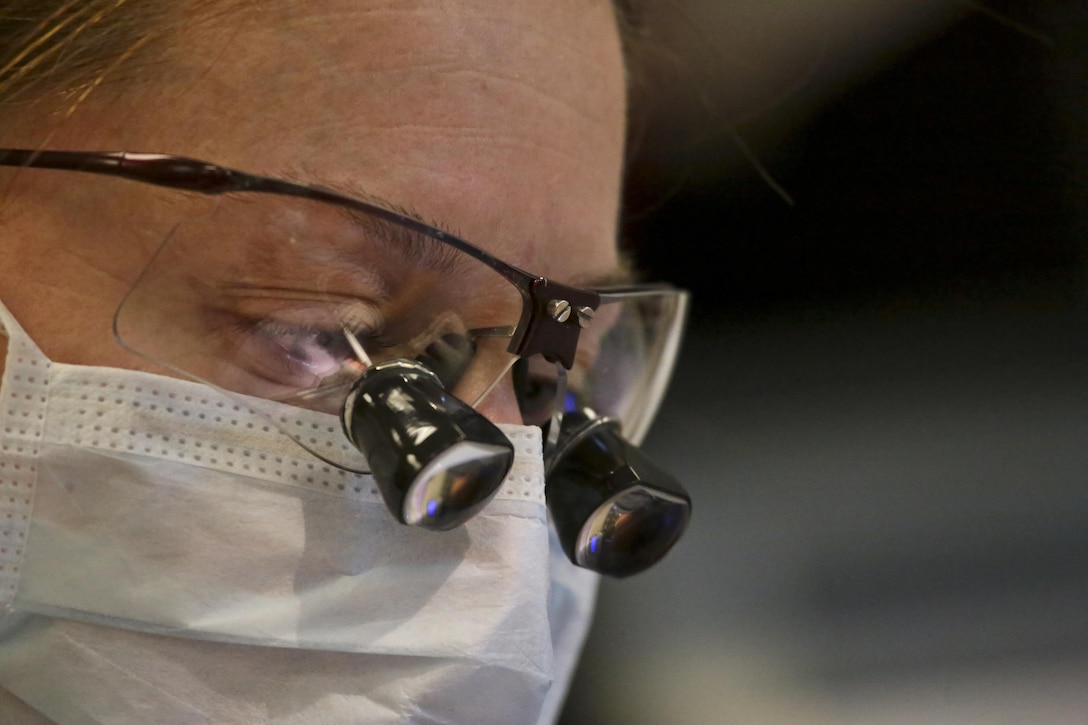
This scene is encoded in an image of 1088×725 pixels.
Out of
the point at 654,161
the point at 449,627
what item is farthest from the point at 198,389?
the point at 654,161

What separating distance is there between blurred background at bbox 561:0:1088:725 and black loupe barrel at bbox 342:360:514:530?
0.86 m

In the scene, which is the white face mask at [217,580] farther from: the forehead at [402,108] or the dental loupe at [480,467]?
the forehead at [402,108]

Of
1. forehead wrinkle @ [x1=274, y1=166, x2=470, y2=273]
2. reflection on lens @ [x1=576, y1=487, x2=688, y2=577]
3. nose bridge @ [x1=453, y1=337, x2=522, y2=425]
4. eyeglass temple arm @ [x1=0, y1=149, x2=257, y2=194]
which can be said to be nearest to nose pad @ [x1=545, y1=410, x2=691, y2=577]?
reflection on lens @ [x1=576, y1=487, x2=688, y2=577]

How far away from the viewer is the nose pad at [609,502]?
1.07 meters

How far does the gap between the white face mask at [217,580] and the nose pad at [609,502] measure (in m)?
0.18

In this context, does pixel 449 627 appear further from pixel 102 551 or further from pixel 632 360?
pixel 632 360

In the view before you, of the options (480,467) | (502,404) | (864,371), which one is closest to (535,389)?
(502,404)

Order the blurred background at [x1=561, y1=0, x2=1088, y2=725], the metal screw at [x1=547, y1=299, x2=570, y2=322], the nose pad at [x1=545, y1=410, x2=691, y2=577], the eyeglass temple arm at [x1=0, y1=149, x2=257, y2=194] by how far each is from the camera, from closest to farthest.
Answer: the eyeglass temple arm at [x1=0, y1=149, x2=257, y2=194]
the metal screw at [x1=547, y1=299, x2=570, y2=322]
the nose pad at [x1=545, y1=410, x2=691, y2=577]
the blurred background at [x1=561, y1=0, x2=1088, y2=725]

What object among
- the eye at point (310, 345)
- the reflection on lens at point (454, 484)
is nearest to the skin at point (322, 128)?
the eye at point (310, 345)

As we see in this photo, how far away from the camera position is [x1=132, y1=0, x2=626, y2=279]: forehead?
85cm

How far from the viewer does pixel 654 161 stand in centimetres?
166

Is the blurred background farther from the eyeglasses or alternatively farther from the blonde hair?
the blonde hair

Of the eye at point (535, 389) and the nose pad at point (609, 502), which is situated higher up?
the eye at point (535, 389)

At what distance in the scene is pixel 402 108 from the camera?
34.6 inches
